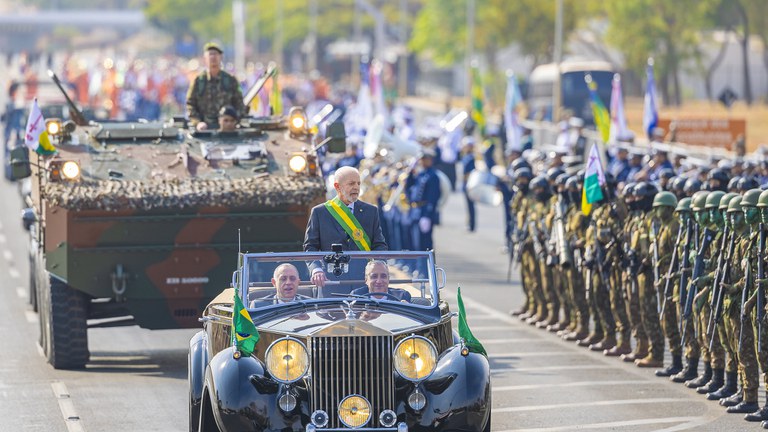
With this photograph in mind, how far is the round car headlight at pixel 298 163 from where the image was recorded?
18234mm

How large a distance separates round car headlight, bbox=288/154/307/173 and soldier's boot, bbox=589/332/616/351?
3641mm

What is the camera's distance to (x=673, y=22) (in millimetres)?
63906

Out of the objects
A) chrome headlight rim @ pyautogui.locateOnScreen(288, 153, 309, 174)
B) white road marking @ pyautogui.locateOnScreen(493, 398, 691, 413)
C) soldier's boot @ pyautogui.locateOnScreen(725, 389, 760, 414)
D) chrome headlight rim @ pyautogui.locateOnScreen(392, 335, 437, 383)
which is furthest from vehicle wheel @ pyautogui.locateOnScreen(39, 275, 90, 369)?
chrome headlight rim @ pyautogui.locateOnScreen(392, 335, 437, 383)

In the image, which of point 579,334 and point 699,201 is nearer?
point 699,201

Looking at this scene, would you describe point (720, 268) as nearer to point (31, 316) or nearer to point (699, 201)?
point (699, 201)

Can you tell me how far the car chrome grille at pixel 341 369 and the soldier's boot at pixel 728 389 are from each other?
546 centimetres

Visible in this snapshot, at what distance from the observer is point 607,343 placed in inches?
757

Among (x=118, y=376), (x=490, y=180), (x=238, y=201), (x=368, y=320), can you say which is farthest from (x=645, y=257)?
(x=490, y=180)

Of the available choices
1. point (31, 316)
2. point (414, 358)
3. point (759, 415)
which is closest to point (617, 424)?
point (759, 415)

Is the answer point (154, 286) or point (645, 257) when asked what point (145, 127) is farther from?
point (645, 257)

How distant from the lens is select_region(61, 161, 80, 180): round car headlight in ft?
57.7

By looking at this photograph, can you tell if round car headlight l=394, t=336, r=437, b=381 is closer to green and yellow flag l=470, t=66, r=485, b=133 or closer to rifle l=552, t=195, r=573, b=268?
rifle l=552, t=195, r=573, b=268

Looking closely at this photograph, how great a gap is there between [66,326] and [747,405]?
635 centimetres

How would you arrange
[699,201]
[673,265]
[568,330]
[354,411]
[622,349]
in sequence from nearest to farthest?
1. [354,411]
2. [699,201]
3. [673,265]
4. [622,349]
5. [568,330]
